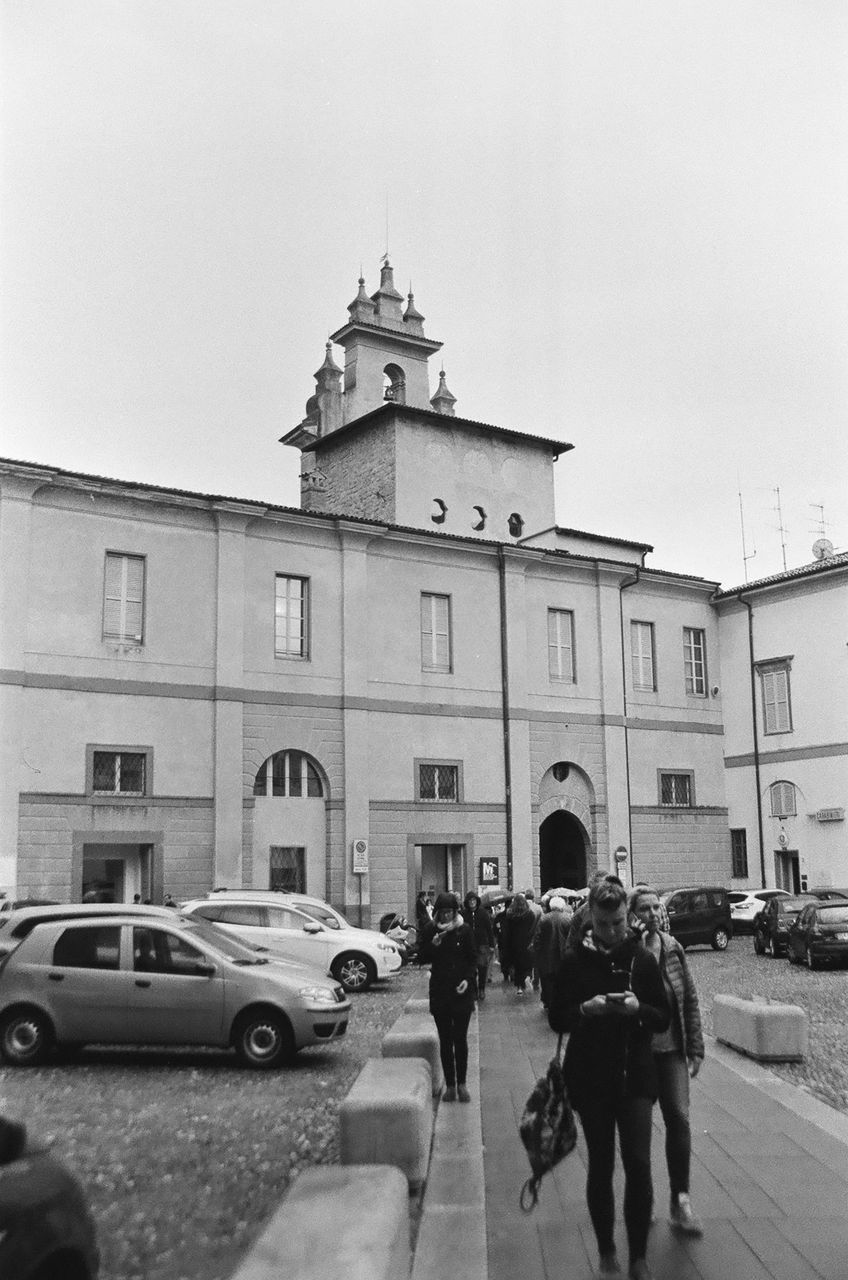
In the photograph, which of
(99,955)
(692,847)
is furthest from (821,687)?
(99,955)

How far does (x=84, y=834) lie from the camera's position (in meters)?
26.9

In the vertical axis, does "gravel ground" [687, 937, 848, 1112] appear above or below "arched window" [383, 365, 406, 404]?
below

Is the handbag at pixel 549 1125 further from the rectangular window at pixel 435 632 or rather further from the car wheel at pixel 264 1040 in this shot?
the rectangular window at pixel 435 632

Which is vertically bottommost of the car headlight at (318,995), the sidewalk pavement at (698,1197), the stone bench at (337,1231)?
the sidewalk pavement at (698,1197)

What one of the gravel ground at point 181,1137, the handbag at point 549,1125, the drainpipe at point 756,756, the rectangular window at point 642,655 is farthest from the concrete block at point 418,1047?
the drainpipe at point 756,756

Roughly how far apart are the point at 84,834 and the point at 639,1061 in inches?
874

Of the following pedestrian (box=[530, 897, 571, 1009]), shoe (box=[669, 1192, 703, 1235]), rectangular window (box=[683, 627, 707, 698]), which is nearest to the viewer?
shoe (box=[669, 1192, 703, 1235])

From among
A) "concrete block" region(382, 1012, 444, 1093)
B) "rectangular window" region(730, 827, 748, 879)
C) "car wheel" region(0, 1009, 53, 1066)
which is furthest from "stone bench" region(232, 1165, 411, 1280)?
"rectangular window" region(730, 827, 748, 879)

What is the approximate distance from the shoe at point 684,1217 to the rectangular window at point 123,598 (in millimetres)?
22985

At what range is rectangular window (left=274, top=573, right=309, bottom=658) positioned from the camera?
3088 cm

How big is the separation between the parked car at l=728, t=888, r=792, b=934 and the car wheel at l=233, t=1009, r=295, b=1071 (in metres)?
23.7

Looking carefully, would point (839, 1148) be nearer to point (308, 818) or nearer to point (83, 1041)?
point (83, 1041)

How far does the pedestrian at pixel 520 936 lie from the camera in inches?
809

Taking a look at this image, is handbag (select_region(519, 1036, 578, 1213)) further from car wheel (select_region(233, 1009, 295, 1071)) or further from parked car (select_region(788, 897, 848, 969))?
parked car (select_region(788, 897, 848, 969))
